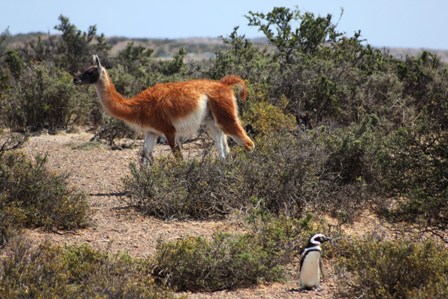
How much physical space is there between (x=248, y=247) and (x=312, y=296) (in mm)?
845

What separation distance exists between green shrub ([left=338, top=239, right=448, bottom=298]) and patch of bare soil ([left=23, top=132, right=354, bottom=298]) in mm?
453

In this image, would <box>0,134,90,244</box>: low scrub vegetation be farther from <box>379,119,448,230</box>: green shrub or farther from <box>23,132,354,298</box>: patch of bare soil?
<box>379,119,448,230</box>: green shrub

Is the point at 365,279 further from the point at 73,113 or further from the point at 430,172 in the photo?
the point at 73,113

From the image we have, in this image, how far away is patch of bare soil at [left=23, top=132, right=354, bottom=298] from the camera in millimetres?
7690

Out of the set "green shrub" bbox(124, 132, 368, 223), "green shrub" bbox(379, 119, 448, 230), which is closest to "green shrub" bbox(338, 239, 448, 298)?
"green shrub" bbox(379, 119, 448, 230)

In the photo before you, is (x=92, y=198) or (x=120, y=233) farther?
(x=92, y=198)

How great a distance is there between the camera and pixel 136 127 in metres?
12.5

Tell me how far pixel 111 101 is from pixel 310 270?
6200 millimetres

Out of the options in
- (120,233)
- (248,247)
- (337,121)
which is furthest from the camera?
(337,121)

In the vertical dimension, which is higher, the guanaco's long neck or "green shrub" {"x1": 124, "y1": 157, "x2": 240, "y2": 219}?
the guanaco's long neck

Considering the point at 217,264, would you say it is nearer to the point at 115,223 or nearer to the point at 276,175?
the point at 115,223

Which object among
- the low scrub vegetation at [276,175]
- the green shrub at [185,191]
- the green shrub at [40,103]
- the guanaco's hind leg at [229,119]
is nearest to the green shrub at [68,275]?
the low scrub vegetation at [276,175]

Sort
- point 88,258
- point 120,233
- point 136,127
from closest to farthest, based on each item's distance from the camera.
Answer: point 88,258 → point 120,233 → point 136,127

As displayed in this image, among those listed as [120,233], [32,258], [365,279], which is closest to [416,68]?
[120,233]
